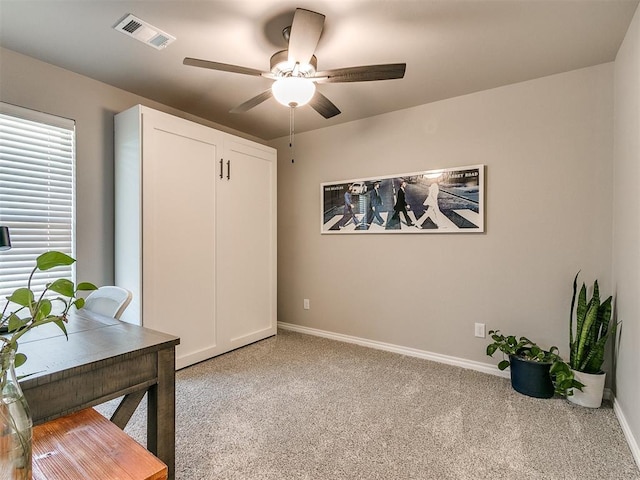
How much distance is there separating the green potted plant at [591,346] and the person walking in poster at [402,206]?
56.1 inches

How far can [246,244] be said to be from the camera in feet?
11.0

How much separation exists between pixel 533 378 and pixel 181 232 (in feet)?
9.42

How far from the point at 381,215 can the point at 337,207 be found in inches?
20.5

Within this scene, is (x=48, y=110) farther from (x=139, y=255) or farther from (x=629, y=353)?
(x=629, y=353)

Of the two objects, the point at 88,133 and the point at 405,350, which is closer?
the point at 88,133

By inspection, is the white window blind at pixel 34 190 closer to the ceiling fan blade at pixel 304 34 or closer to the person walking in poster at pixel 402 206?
the ceiling fan blade at pixel 304 34

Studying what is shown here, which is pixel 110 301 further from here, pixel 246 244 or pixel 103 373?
pixel 246 244

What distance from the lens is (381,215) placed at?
3281mm

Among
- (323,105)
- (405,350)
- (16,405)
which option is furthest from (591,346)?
(16,405)

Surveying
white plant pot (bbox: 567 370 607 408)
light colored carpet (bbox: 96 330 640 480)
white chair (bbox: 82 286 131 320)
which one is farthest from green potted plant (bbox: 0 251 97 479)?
white plant pot (bbox: 567 370 607 408)

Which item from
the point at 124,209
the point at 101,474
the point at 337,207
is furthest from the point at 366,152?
the point at 101,474

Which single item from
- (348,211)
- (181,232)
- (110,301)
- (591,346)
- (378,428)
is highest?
(348,211)

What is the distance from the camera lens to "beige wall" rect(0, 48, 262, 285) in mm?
2328

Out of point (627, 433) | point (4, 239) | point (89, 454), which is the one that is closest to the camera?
point (89, 454)
